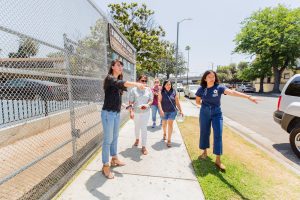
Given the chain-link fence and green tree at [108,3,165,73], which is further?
green tree at [108,3,165,73]

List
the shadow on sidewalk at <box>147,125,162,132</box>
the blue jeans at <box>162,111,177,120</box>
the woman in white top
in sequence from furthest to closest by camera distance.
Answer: the shadow on sidewalk at <box>147,125,162,132</box> < the blue jeans at <box>162,111,177,120</box> < the woman in white top

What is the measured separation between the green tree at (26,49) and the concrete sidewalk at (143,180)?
78.5 inches

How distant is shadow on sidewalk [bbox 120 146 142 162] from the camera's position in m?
4.48

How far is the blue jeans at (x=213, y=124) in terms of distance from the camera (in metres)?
3.98

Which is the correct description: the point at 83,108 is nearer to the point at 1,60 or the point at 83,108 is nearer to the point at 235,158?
the point at 1,60

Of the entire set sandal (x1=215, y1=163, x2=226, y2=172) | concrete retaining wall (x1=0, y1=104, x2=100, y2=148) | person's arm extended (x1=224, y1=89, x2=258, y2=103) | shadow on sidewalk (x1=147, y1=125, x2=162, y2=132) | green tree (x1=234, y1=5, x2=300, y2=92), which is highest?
green tree (x1=234, y1=5, x2=300, y2=92)

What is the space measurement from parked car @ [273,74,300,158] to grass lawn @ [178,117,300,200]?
794 mm

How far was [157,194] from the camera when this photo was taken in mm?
3135

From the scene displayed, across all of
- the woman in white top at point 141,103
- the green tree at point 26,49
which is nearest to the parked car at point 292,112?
the woman in white top at point 141,103

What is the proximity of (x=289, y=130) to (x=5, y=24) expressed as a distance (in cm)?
614

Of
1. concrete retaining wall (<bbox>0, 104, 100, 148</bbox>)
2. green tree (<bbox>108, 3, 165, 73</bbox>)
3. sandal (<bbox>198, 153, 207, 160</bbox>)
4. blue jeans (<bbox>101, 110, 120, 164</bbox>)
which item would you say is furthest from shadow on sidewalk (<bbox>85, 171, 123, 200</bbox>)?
green tree (<bbox>108, 3, 165, 73</bbox>)

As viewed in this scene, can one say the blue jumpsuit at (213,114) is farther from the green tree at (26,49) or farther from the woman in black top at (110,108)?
the green tree at (26,49)

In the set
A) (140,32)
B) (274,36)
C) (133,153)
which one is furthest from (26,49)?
(274,36)

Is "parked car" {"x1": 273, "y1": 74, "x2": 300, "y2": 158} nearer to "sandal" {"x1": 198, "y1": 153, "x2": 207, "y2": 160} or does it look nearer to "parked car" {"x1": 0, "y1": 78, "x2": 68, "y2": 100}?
"sandal" {"x1": 198, "y1": 153, "x2": 207, "y2": 160}
